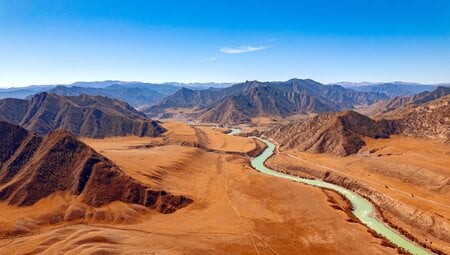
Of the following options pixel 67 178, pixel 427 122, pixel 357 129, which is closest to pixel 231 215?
pixel 67 178

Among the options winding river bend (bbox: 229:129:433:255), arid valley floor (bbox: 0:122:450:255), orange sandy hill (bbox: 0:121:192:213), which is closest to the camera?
arid valley floor (bbox: 0:122:450:255)

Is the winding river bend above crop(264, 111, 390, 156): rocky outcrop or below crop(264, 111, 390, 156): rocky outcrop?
below

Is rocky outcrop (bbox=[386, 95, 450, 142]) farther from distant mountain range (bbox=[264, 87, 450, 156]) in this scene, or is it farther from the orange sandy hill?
the orange sandy hill

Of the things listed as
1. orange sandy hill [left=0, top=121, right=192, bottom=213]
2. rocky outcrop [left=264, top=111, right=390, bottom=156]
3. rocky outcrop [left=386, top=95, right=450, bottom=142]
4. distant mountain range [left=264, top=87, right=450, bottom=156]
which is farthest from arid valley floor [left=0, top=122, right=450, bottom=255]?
rocky outcrop [left=386, top=95, right=450, bottom=142]

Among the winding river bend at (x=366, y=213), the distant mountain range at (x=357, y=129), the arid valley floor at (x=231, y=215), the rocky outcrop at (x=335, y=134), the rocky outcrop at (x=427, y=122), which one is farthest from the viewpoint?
the rocky outcrop at (x=427, y=122)

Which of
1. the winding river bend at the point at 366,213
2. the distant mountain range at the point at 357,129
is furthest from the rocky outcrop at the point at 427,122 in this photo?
the winding river bend at the point at 366,213

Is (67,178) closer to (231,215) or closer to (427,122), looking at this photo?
(231,215)

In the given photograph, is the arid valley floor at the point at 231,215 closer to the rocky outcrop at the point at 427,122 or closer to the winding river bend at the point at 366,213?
the winding river bend at the point at 366,213

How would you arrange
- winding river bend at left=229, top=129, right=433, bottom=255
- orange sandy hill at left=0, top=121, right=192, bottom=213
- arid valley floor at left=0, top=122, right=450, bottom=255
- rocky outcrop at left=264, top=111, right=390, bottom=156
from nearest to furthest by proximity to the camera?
arid valley floor at left=0, top=122, right=450, bottom=255 < winding river bend at left=229, top=129, right=433, bottom=255 < orange sandy hill at left=0, top=121, right=192, bottom=213 < rocky outcrop at left=264, top=111, right=390, bottom=156

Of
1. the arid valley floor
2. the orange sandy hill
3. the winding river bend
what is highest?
the orange sandy hill
